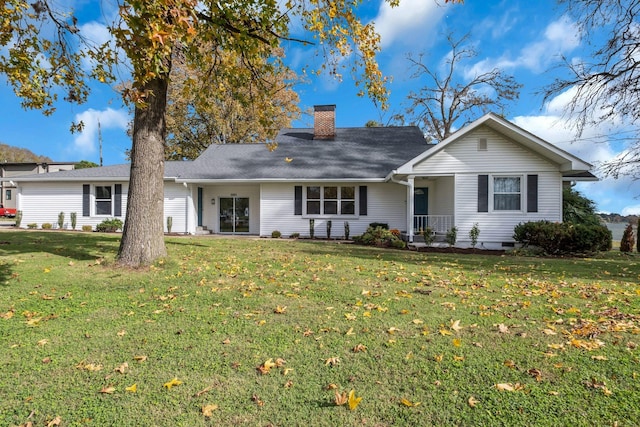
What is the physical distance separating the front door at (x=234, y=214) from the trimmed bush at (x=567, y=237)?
501 inches

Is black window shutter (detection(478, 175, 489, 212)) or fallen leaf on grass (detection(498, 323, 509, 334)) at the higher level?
black window shutter (detection(478, 175, 489, 212))

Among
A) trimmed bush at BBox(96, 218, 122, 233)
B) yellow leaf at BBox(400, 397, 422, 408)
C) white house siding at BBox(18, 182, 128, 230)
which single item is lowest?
yellow leaf at BBox(400, 397, 422, 408)

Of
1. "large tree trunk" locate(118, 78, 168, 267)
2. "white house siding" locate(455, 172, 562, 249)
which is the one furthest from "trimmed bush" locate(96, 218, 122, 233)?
"white house siding" locate(455, 172, 562, 249)

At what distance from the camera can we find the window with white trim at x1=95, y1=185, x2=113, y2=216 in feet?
60.5

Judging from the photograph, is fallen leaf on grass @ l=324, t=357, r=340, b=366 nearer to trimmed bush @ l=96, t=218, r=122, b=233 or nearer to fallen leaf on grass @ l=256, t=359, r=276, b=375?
fallen leaf on grass @ l=256, t=359, r=276, b=375

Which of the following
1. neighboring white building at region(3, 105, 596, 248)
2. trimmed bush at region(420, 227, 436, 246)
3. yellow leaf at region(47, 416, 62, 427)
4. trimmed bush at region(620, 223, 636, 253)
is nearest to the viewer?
yellow leaf at region(47, 416, 62, 427)

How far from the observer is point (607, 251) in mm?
13844

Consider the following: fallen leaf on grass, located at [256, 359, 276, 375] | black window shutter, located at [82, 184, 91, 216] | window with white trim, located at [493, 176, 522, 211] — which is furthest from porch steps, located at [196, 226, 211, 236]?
fallen leaf on grass, located at [256, 359, 276, 375]

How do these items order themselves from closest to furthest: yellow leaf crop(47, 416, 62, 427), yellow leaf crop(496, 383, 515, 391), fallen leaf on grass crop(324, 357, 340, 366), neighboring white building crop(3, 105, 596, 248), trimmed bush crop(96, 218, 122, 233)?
1. yellow leaf crop(47, 416, 62, 427)
2. yellow leaf crop(496, 383, 515, 391)
3. fallen leaf on grass crop(324, 357, 340, 366)
4. neighboring white building crop(3, 105, 596, 248)
5. trimmed bush crop(96, 218, 122, 233)

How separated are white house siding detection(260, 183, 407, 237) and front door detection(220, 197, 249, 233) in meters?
1.93

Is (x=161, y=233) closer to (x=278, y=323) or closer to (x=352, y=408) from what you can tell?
(x=278, y=323)

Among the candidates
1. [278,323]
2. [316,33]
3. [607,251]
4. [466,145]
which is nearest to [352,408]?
[278,323]

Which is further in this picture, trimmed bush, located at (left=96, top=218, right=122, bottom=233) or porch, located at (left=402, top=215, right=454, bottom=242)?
trimmed bush, located at (left=96, top=218, right=122, bottom=233)

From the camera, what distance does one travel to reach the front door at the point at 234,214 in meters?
18.7
